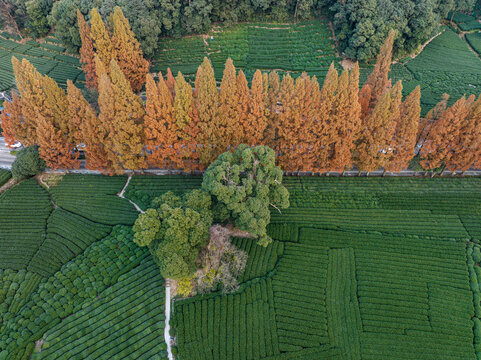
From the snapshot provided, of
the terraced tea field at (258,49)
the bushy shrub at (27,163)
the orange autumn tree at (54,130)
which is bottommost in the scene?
the bushy shrub at (27,163)

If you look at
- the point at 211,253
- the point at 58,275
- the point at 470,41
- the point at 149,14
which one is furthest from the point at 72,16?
the point at 470,41

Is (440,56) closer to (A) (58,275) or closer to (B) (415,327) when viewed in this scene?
(B) (415,327)

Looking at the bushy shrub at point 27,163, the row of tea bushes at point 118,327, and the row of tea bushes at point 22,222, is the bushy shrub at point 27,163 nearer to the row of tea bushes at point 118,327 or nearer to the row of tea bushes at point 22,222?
the row of tea bushes at point 22,222

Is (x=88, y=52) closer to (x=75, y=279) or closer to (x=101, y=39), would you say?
(x=101, y=39)

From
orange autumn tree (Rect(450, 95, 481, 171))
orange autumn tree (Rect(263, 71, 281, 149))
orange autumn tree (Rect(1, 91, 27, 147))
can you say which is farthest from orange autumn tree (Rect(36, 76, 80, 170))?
orange autumn tree (Rect(450, 95, 481, 171))

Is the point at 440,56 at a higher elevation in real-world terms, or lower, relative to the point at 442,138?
higher

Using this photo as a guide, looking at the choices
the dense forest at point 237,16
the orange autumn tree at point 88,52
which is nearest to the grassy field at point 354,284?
the orange autumn tree at point 88,52
